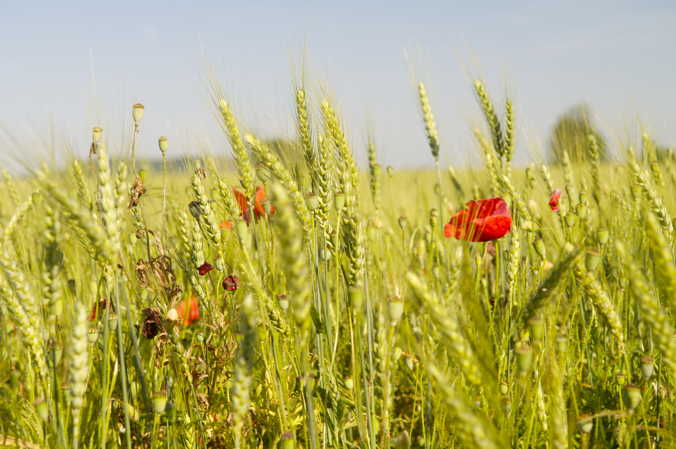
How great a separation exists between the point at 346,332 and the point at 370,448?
2.01ft

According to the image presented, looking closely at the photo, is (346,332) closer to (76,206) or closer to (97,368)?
(97,368)

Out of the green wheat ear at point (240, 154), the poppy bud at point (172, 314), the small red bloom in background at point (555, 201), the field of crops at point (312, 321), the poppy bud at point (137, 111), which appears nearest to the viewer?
the field of crops at point (312, 321)

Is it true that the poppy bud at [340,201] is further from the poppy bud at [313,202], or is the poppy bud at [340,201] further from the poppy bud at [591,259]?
the poppy bud at [591,259]

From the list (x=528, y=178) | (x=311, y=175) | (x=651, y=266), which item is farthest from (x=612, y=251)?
(x=311, y=175)

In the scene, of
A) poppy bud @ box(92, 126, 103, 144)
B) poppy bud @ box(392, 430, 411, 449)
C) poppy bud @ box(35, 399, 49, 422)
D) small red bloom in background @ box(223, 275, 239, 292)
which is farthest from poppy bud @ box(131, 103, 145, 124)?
poppy bud @ box(392, 430, 411, 449)

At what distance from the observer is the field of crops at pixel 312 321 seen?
0.88 meters

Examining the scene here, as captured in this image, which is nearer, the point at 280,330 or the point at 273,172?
the point at 280,330

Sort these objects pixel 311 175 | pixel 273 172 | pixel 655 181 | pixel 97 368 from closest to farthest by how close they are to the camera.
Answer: pixel 273 172 < pixel 311 175 < pixel 97 368 < pixel 655 181

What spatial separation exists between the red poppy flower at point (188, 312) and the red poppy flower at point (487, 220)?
70 centimetres

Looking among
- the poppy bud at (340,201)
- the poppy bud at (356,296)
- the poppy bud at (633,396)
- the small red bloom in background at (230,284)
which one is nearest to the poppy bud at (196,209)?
the small red bloom in background at (230,284)

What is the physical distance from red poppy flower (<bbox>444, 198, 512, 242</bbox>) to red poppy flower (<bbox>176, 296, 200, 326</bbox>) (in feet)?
2.31

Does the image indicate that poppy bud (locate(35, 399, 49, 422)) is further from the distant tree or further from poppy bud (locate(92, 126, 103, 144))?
the distant tree

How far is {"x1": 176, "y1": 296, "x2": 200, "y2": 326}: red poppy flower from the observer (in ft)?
4.28

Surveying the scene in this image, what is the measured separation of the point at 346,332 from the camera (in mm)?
1723
